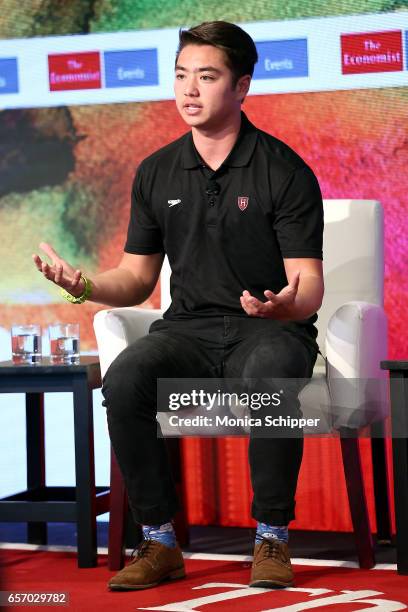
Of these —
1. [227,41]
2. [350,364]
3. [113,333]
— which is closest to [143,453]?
[113,333]

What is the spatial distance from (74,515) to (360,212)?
1.20 m

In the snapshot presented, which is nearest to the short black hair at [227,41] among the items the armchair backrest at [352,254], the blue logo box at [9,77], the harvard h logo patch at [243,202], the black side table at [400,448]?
the harvard h logo patch at [243,202]

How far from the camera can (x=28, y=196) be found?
3.78 m

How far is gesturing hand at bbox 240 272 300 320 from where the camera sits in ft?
7.07

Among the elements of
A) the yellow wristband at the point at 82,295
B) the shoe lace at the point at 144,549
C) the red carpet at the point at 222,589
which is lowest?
the red carpet at the point at 222,589

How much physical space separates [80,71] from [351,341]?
1.69m

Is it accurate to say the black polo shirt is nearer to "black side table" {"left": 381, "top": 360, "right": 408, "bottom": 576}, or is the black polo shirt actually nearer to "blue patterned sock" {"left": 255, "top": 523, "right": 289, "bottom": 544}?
"black side table" {"left": 381, "top": 360, "right": 408, "bottom": 576}

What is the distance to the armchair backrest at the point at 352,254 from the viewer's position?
2996 millimetres

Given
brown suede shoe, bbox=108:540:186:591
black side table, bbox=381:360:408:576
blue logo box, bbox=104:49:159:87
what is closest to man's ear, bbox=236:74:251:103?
black side table, bbox=381:360:408:576

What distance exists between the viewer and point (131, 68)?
3.68 m

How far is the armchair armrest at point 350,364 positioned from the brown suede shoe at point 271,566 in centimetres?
41

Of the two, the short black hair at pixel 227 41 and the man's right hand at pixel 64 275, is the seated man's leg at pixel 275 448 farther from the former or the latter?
the short black hair at pixel 227 41

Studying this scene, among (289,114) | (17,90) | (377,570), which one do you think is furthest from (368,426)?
(17,90)

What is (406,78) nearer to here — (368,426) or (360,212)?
(360,212)
